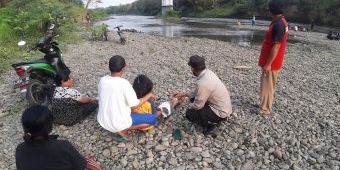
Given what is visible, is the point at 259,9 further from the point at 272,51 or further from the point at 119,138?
the point at 119,138

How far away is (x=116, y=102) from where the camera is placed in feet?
15.4

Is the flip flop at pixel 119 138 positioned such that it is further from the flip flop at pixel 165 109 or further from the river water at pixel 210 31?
the river water at pixel 210 31

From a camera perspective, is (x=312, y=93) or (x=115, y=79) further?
(x=312, y=93)

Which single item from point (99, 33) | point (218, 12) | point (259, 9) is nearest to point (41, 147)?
point (99, 33)

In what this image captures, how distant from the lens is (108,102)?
15.5ft

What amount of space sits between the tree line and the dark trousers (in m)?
12.7

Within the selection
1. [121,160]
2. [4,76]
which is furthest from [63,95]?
A: [4,76]

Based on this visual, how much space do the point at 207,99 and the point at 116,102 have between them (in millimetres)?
1482

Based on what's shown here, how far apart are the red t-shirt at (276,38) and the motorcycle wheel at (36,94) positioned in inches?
170

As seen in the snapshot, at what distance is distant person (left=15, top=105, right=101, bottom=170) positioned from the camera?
9.02 ft

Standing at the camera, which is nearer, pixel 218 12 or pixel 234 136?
pixel 234 136

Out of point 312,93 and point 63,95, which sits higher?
point 63,95

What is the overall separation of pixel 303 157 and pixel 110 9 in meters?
195

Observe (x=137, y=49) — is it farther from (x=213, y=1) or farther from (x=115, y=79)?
(x=213, y=1)
